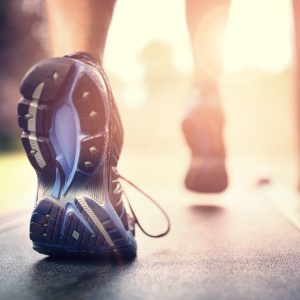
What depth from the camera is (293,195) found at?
228cm

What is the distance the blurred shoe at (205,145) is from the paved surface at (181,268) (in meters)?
0.30

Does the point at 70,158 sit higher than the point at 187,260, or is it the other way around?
the point at 70,158

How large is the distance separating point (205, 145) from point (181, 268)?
94cm

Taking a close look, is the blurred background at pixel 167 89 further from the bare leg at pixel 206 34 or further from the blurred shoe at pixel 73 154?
the blurred shoe at pixel 73 154

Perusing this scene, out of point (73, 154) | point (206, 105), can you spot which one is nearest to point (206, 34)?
point (206, 105)

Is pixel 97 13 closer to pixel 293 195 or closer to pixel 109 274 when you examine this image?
pixel 109 274

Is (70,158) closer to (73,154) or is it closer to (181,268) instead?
(73,154)

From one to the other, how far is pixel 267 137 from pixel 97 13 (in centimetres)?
720

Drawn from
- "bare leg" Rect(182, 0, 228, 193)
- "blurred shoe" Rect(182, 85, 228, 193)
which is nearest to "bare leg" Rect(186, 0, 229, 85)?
"bare leg" Rect(182, 0, 228, 193)

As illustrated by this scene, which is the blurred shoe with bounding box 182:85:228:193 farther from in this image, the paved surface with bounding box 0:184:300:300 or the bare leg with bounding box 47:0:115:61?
the bare leg with bounding box 47:0:115:61

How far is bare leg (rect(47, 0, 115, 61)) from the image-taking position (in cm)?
131

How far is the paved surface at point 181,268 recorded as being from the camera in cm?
90

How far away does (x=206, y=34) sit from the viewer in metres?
2.10

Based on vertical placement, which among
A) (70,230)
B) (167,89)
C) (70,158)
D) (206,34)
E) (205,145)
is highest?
(206,34)
